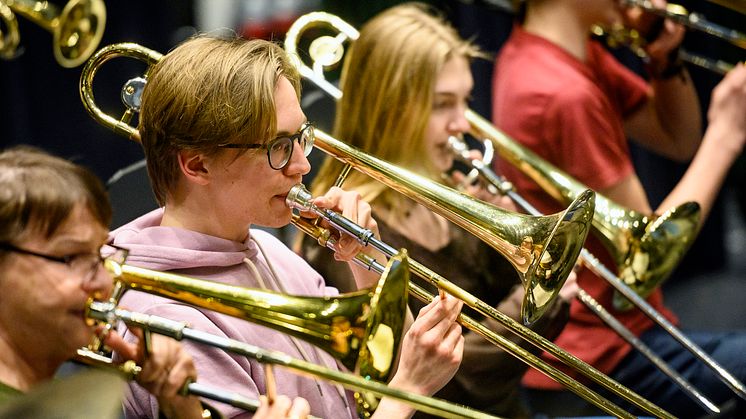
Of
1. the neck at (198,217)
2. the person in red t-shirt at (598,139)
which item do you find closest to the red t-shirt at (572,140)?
the person in red t-shirt at (598,139)

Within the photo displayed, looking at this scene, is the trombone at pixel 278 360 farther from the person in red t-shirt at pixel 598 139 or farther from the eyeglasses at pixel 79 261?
the person in red t-shirt at pixel 598 139

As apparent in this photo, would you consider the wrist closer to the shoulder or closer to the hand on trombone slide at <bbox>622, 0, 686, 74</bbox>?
the hand on trombone slide at <bbox>622, 0, 686, 74</bbox>

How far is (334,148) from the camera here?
1993 millimetres

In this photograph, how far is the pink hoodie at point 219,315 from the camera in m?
1.63

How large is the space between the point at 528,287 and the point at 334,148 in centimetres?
45

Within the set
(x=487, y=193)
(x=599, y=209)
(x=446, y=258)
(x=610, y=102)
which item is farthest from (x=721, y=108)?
(x=446, y=258)

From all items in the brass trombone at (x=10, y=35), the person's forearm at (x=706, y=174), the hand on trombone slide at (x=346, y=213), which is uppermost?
the person's forearm at (x=706, y=174)

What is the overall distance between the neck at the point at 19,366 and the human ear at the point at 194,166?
45 cm

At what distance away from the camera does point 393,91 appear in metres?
2.43

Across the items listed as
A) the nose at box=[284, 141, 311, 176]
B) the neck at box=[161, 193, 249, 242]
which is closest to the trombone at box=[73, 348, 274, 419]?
the neck at box=[161, 193, 249, 242]

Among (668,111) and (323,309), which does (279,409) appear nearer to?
(323,309)

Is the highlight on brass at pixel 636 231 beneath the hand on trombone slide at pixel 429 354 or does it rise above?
above

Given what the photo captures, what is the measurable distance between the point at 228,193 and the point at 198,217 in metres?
0.07

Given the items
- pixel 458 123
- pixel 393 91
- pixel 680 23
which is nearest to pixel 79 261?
pixel 393 91
